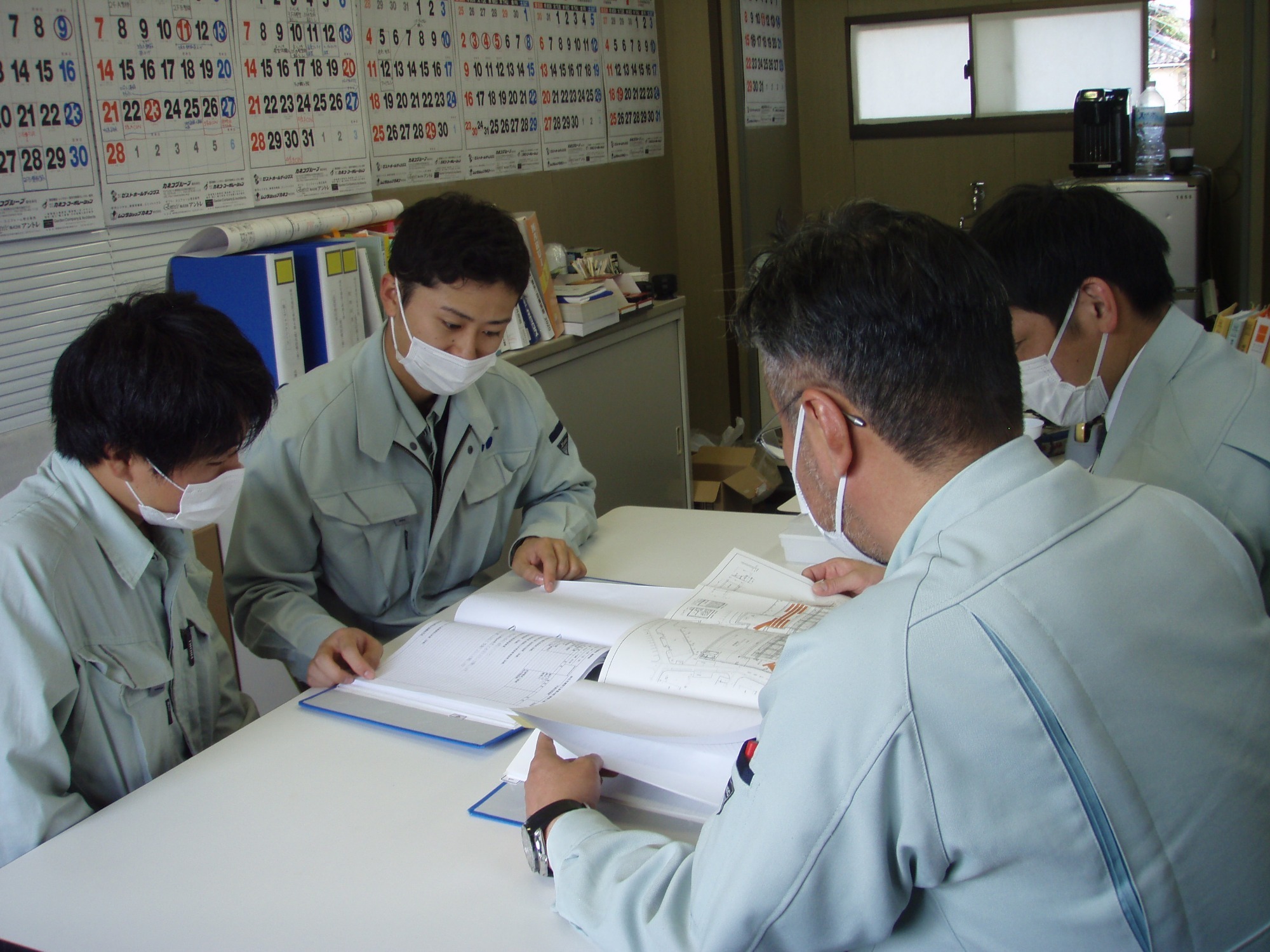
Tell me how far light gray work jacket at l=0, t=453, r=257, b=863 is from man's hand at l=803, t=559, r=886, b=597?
84 cm

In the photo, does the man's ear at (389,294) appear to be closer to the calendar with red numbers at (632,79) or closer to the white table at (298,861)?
the white table at (298,861)

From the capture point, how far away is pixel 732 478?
3984mm

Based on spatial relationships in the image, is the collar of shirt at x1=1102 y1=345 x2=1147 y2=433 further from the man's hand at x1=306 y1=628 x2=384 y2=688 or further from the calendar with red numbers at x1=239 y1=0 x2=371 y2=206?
the calendar with red numbers at x1=239 y1=0 x2=371 y2=206

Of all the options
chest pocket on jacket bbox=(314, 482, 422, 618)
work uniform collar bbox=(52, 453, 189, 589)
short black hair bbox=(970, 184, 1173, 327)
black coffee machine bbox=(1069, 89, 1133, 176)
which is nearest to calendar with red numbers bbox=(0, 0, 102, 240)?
chest pocket on jacket bbox=(314, 482, 422, 618)

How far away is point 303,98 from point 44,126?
73 centimetres

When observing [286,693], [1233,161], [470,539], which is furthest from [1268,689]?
[1233,161]

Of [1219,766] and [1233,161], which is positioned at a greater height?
[1233,161]

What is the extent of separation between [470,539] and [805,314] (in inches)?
47.6

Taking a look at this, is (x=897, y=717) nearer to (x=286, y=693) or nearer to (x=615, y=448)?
(x=286, y=693)

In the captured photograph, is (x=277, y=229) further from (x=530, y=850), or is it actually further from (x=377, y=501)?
(x=530, y=850)

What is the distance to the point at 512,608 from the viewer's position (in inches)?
63.2

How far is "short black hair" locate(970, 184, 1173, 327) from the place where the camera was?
4.94ft

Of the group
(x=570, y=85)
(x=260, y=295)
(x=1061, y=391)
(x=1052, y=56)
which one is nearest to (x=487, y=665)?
(x=1061, y=391)

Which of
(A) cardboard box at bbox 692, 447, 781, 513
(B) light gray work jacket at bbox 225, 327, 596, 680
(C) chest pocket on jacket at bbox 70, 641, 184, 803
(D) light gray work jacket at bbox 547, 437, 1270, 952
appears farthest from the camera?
(A) cardboard box at bbox 692, 447, 781, 513
